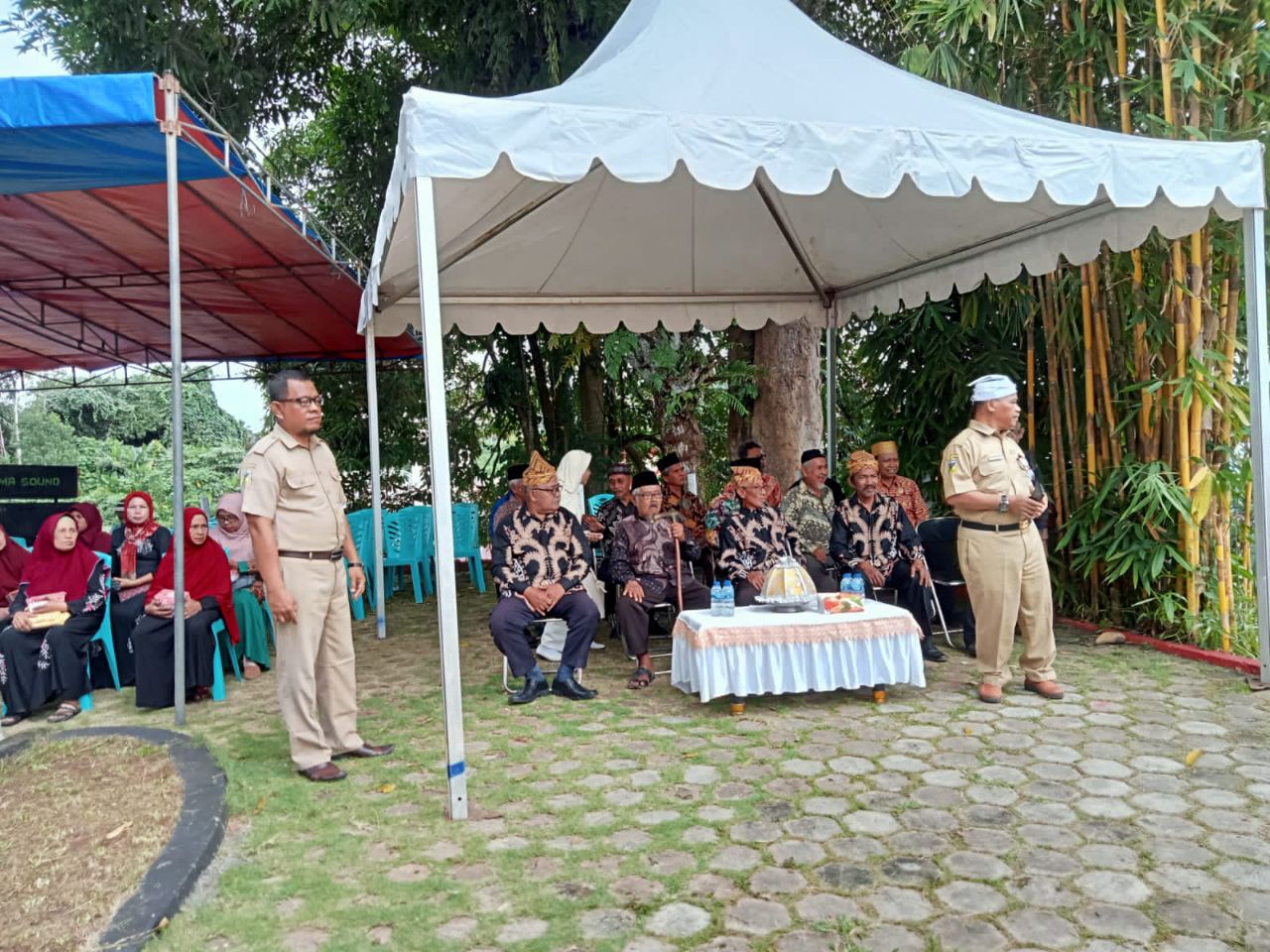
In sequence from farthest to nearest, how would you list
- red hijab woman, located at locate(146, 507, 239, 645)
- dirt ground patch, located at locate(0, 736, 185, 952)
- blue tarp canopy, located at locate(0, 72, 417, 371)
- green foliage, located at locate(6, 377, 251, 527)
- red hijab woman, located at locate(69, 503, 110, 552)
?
green foliage, located at locate(6, 377, 251, 527) → red hijab woman, located at locate(69, 503, 110, 552) → red hijab woman, located at locate(146, 507, 239, 645) → blue tarp canopy, located at locate(0, 72, 417, 371) → dirt ground patch, located at locate(0, 736, 185, 952)

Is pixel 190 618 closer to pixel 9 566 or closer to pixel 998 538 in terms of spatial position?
pixel 9 566

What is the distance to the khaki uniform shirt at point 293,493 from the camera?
3355 mm

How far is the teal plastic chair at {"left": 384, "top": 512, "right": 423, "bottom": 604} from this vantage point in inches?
317

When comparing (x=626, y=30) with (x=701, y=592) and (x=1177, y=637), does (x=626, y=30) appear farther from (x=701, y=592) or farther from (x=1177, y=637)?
(x=1177, y=637)

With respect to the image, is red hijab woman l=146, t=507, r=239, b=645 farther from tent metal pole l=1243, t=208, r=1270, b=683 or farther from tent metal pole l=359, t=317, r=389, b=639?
tent metal pole l=1243, t=208, r=1270, b=683

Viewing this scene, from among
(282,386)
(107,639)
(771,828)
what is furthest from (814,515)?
(107,639)

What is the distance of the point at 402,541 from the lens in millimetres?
8125

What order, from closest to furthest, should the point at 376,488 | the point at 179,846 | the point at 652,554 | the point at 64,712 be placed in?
the point at 179,846 → the point at 64,712 → the point at 652,554 → the point at 376,488

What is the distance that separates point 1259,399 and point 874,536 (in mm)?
2047

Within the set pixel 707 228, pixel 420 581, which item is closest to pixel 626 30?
pixel 707 228

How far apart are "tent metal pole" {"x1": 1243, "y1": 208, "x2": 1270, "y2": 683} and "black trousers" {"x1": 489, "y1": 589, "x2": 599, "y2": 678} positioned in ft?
10.7

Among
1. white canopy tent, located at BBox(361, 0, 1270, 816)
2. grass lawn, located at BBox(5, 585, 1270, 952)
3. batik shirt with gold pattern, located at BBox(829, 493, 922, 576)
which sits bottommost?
grass lawn, located at BBox(5, 585, 1270, 952)

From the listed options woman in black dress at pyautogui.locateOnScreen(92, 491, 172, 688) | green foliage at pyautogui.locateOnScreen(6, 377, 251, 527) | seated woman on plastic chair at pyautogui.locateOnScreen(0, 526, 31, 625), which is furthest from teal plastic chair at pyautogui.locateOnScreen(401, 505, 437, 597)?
green foliage at pyautogui.locateOnScreen(6, 377, 251, 527)

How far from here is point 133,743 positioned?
399cm
